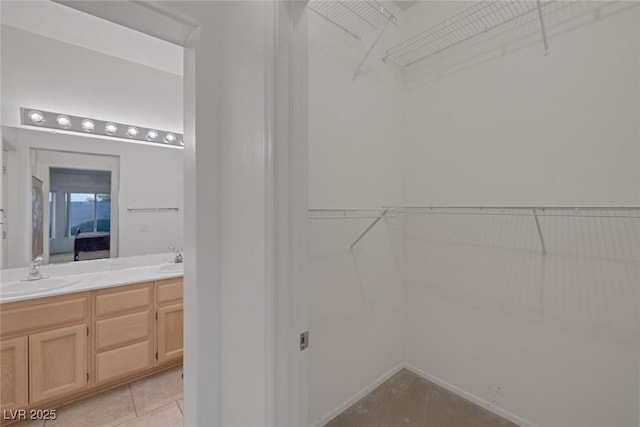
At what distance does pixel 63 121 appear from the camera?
211cm

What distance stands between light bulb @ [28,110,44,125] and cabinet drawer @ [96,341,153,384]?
1.76 m

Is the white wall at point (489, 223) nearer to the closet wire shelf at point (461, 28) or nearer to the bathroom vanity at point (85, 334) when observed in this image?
the closet wire shelf at point (461, 28)

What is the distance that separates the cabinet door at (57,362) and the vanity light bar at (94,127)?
1.51m

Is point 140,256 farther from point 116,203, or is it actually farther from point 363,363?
point 363,363

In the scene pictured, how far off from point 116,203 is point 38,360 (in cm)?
120

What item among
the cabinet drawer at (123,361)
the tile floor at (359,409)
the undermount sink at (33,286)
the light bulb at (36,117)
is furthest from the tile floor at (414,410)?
the light bulb at (36,117)

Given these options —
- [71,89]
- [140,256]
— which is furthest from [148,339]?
[71,89]

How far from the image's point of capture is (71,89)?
7.06 feet

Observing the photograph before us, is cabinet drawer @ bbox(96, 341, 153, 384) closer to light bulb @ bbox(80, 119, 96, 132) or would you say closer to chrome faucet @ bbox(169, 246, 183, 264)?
chrome faucet @ bbox(169, 246, 183, 264)

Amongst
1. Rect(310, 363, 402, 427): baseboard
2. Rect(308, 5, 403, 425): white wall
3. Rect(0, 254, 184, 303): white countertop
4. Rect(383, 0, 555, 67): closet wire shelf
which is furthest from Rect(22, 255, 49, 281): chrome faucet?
Rect(383, 0, 555, 67): closet wire shelf

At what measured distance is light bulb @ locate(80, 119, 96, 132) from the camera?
2205mm

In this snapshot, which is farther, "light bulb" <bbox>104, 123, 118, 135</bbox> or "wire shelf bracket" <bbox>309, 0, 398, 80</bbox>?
"light bulb" <bbox>104, 123, 118, 135</bbox>

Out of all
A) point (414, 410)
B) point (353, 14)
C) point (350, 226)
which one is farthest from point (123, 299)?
point (353, 14)

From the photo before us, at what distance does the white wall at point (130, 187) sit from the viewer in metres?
1.93
